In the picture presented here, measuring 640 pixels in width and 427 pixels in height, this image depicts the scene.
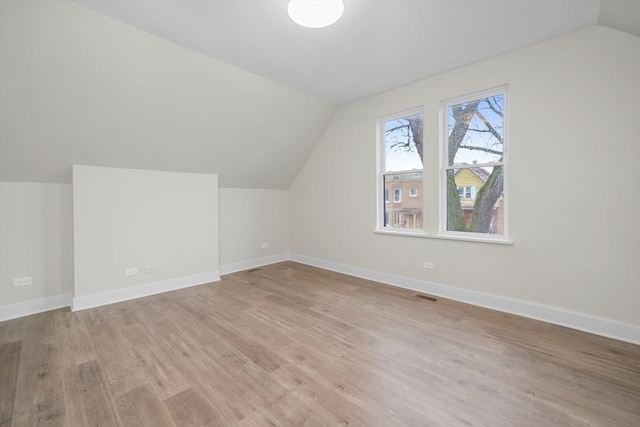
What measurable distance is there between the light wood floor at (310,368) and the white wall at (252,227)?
1721mm

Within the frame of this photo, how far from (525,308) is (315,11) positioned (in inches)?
139

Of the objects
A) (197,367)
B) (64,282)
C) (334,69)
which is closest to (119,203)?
(64,282)

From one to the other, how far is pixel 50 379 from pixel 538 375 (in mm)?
3602

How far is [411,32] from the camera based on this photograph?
254 cm

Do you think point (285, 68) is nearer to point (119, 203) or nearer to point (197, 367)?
point (119, 203)

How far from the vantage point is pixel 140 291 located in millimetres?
3629

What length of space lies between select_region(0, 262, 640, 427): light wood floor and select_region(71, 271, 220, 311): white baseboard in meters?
0.17

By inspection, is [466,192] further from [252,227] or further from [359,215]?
[252,227]

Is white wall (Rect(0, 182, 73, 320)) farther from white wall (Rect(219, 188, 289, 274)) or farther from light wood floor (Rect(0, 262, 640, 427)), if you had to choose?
white wall (Rect(219, 188, 289, 274))

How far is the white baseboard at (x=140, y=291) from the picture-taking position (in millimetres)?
3223

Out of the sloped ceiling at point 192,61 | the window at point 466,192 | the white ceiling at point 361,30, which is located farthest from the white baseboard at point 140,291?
the window at point 466,192

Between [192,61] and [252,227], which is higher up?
[192,61]

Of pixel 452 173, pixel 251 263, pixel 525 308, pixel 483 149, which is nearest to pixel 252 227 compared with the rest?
pixel 251 263

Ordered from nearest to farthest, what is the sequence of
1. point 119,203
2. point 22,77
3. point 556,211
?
point 22,77 < point 556,211 < point 119,203
